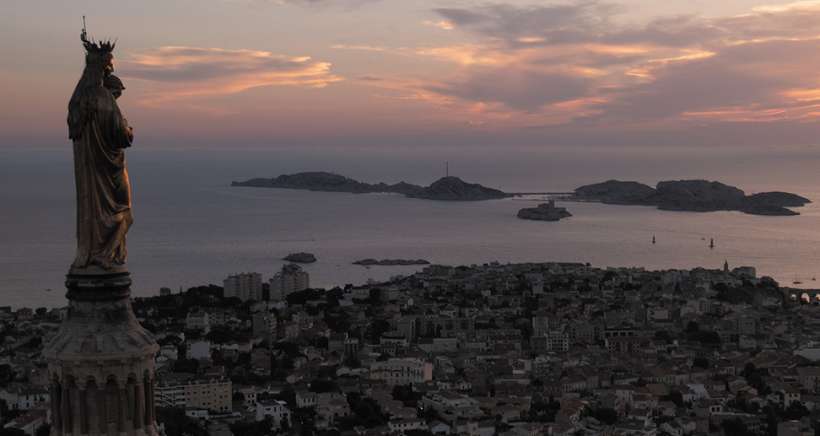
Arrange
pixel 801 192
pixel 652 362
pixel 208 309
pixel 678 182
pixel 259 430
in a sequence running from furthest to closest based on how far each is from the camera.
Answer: pixel 801 192 < pixel 678 182 < pixel 208 309 < pixel 652 362 < pixel 259 430

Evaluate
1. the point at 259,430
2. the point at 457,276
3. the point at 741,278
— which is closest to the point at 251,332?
the point at 259,430

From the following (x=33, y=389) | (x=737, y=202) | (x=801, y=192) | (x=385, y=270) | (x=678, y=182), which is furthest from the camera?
(x=801, y=192)

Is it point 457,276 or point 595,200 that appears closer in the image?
point 457,276

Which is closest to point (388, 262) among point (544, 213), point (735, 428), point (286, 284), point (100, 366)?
point (286, 284)

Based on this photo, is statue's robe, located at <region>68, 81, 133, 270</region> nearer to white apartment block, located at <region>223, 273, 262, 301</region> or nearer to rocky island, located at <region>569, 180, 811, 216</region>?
white apartment block, located at <region>223, 273, 262, 301</region>

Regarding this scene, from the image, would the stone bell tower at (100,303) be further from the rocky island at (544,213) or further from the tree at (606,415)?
the rocky island at (544,213)

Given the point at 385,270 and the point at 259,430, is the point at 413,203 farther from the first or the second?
the point at 259,430
